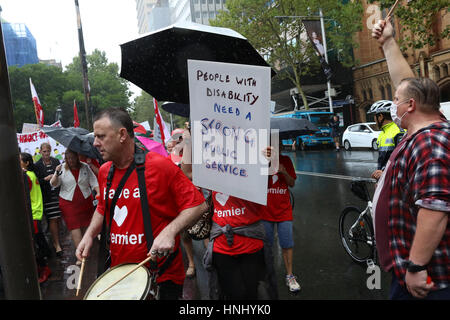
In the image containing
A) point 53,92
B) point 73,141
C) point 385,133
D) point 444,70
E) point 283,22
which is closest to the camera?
point 385,133

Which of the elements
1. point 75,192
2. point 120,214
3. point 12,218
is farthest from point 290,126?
point 75,192

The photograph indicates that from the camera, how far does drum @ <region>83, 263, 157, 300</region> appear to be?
193cm

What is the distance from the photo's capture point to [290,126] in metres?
4.41

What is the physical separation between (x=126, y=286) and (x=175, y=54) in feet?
7.49

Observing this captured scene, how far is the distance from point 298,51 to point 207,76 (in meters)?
28.2

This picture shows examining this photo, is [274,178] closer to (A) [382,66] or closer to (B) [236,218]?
(B) [236,218]

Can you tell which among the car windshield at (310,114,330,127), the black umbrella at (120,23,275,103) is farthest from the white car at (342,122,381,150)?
the black umbrella at (120,23,275,103)

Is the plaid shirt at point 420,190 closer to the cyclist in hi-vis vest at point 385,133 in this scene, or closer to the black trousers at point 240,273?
the black trousers at point 240,273

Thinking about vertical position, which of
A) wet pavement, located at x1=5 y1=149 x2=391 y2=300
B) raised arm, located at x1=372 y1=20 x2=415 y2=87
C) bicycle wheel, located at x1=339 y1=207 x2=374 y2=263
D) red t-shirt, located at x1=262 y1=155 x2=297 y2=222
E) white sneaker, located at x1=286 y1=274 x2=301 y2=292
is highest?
raised arm, located at x1=372 y1=20 x2=415 y2=87

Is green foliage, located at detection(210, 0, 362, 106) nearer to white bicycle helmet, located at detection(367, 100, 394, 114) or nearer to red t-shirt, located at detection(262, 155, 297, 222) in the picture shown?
white bicycle helmet, located at detection(367, 100, 394, 114)

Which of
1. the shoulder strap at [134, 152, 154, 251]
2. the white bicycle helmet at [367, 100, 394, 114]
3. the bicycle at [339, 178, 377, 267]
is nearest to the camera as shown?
the shoulder strap at [134, 152, 154, 251]

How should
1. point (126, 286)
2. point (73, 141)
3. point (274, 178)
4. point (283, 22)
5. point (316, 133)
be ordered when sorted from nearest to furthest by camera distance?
point (126, 286) < point (274, 178) < point (73, 141) < point (316, 133) < point (283, 22)

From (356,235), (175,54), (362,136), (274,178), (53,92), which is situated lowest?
(356,235)

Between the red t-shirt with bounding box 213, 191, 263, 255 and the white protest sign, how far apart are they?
0.34 m
